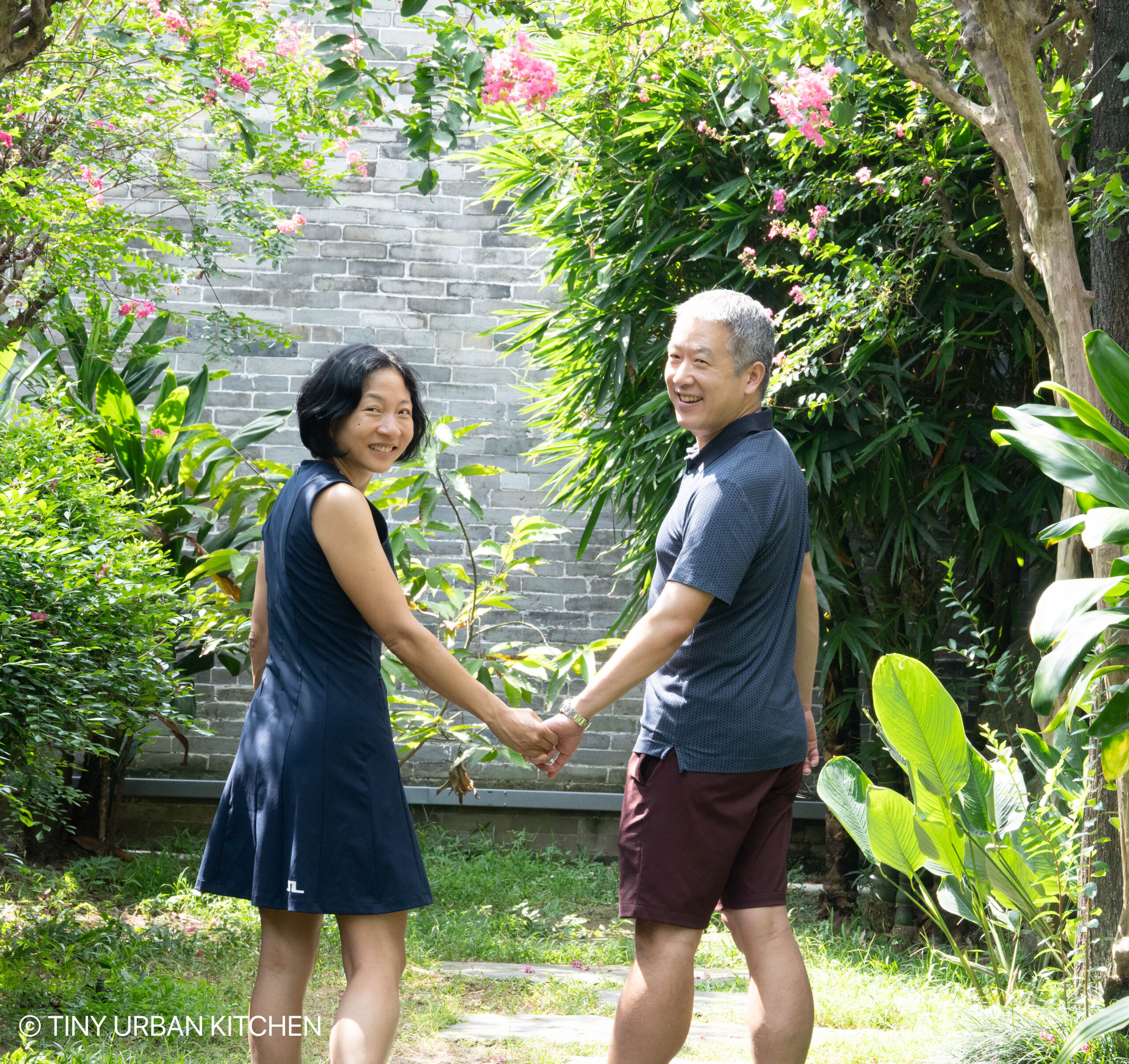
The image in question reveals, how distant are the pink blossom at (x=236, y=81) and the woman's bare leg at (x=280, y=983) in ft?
10.3

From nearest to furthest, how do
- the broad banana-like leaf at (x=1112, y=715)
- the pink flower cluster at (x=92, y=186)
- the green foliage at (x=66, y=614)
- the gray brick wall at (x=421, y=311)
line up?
the broad banana-like leaf at (x=1112, y=715) → the green foliage at (x=66, y=614) → the pink flower cluster at (x=92, y=186) → the gray brick wall at (x=421, y=311)

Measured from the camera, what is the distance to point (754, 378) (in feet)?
6.45

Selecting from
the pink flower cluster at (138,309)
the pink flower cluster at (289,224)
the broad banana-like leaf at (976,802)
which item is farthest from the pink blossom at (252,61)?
the broad banana-like leaf at (976,802)

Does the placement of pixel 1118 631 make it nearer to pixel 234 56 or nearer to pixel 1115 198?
pixel 1115 198

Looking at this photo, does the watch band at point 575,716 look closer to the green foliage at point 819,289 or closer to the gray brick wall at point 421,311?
the green foliage at point 819,289

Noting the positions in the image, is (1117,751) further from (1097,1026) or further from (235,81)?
(235,81)

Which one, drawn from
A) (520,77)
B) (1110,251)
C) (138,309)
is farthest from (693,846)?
(138,309)

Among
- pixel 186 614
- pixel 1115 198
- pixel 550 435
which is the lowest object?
pixel 186 614

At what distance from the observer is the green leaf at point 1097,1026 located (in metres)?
1.98

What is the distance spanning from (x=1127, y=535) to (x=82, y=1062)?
7.77 feet

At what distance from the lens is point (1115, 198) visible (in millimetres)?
2467

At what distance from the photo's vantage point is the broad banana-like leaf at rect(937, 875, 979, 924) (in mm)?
2822

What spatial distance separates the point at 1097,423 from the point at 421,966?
2461 mm

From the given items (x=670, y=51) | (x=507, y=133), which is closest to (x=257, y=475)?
(x=507, y=133)
